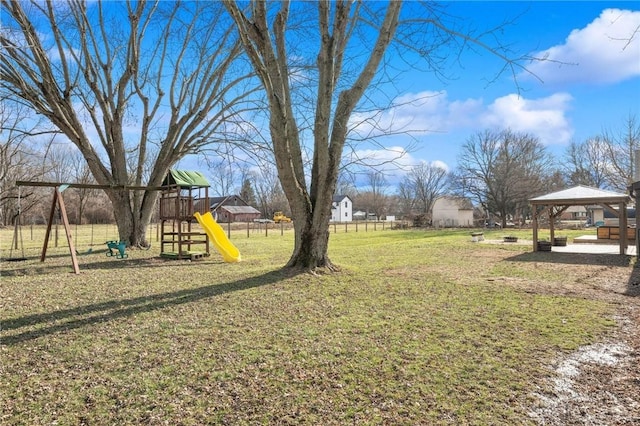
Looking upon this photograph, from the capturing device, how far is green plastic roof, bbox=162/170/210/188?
12.2m

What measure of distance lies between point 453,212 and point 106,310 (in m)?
36.6

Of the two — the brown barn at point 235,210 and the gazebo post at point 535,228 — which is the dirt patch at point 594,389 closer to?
the gazebo post at point 535,228

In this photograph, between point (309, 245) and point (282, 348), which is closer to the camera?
point (282, 348)

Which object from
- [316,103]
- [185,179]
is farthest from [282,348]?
[185,179]

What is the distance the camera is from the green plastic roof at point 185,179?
12.2 meters

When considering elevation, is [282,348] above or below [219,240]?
below

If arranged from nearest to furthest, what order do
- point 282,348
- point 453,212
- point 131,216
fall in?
point 282,348, point 131,216, point 453,212

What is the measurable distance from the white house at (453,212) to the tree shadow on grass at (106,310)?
33595 millimetres

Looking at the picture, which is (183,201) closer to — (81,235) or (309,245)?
(309,245)

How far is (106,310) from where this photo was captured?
502 centimetres

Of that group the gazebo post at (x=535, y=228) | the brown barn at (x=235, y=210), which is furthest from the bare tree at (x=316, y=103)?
the brown barn at (x=235, y=210)

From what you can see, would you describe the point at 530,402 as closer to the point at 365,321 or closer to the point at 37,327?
the point at 365,321

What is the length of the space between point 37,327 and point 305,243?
451 cm

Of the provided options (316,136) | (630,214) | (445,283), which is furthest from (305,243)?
(630,214)
